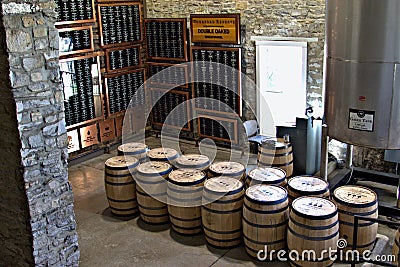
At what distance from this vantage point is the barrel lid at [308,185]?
4.66 meters

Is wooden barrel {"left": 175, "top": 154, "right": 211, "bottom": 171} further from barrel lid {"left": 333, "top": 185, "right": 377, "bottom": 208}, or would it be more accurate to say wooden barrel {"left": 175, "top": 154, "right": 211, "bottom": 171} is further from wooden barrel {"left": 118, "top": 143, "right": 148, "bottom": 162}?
barrel lid {"left": 333, "top": 185, "right": 377, "bottom": 208}

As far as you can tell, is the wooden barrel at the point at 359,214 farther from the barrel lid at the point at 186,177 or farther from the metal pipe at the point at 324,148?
the barrel lid at the point at 186,177

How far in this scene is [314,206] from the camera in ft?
14.0

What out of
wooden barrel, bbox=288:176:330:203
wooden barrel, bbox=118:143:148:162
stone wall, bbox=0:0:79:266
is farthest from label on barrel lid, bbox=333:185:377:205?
stone wall, bbox=0:0:79:266

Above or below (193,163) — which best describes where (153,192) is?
below

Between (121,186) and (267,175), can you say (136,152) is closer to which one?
(121,186)

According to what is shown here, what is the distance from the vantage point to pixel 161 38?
8.47m

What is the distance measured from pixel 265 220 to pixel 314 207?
506mm

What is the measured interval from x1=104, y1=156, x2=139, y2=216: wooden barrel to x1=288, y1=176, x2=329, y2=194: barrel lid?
2.00 m

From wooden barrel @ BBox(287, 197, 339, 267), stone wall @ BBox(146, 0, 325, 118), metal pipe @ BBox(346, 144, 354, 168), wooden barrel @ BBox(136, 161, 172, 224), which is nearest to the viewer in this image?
wooden barrel @ BBox(287, 197, 339, 267)

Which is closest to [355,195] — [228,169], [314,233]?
[314,233]

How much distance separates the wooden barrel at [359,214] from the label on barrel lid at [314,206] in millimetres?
186

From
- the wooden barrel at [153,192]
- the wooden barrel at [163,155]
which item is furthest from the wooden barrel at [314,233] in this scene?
the wooden barrel at [163,155]

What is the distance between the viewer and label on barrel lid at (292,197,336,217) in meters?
4.12
